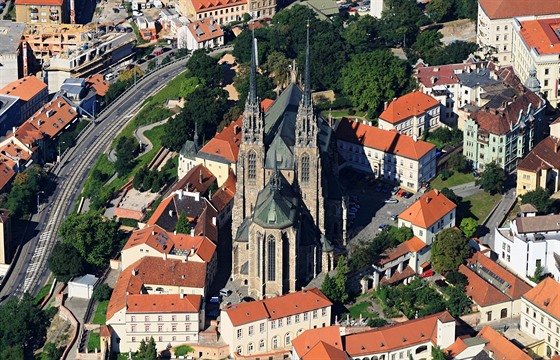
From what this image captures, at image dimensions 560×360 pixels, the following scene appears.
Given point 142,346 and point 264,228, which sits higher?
point 264,228

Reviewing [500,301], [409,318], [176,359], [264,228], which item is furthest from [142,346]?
[500,301]

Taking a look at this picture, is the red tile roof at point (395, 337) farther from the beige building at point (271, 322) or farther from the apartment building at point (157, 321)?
the apartment building at point (157, 321)

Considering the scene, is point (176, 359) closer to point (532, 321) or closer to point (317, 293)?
point (317, 293)

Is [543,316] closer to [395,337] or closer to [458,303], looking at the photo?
[458,303]

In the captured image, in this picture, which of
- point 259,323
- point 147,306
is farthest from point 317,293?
point 147,306

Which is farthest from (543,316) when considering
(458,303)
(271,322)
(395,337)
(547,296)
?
(271,322)
